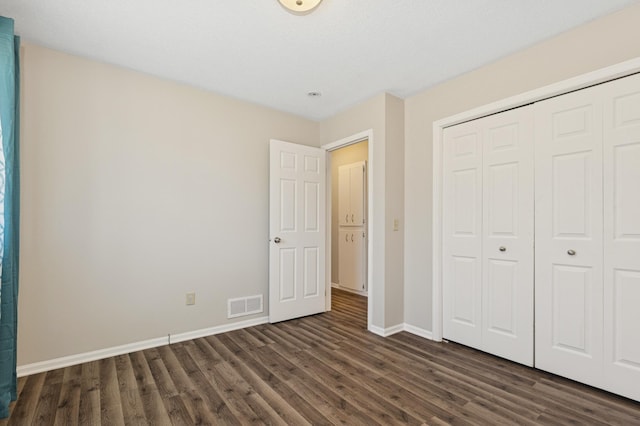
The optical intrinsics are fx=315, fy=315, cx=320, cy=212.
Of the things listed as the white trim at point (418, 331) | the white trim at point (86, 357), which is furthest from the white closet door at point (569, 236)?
the white trim at point (86, 357)

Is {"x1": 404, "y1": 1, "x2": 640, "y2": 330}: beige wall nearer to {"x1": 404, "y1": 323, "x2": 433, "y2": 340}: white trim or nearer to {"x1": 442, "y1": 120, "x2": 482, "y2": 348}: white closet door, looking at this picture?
{"x1": 404, "y1": 323, "x2": 433, "y2": 340}: white trim

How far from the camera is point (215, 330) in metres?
3.26

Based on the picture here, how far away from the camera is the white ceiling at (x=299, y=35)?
202 centimetres

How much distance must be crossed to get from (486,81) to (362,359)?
103 inches

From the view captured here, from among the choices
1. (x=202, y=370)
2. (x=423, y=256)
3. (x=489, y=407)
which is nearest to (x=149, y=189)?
(x=202, y=370)

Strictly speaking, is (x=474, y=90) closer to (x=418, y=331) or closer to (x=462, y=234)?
(x=462, y=234)

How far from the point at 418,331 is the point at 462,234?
3.62 ft

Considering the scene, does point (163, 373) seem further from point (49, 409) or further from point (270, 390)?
point (270, 390)

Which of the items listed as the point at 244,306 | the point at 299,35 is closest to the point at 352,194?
the point at 244,306

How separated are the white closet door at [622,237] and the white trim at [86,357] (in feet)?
11.6

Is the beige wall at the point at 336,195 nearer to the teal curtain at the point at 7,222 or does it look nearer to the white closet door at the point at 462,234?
the white closet door at the point at 462,234

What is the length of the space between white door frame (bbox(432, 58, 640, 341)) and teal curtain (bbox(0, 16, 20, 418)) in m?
3.23

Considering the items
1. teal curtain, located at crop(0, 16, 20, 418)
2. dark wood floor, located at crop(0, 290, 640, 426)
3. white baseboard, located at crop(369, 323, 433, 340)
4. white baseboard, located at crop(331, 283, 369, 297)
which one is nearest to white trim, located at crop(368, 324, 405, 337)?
white baseboard, located at crop(369, 323, 433, 340)

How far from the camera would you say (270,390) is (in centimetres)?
216
